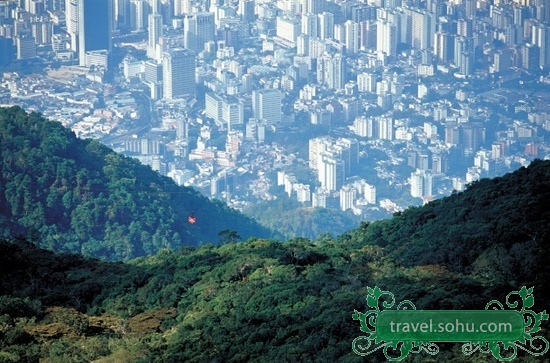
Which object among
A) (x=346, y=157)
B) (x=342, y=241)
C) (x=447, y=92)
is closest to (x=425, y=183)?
(x=346, y=157)

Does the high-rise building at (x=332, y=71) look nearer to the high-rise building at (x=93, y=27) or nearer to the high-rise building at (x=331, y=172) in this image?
the high-rise building at (x=93, y=27)

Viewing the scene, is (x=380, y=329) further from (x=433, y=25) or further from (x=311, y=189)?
(x=433, y=25)

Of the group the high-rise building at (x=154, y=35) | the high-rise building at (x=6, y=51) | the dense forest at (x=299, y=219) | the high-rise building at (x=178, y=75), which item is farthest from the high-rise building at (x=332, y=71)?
the dense forest at (x=299, y=219)

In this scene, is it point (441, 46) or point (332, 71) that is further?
point (441, 46)

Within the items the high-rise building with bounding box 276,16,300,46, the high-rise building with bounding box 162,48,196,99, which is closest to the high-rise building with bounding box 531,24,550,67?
the high-rise building with bounding box 276,16,300,46

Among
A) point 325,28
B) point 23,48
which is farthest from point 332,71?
point 23,48

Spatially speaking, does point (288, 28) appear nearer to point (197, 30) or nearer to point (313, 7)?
point (313, 7)
